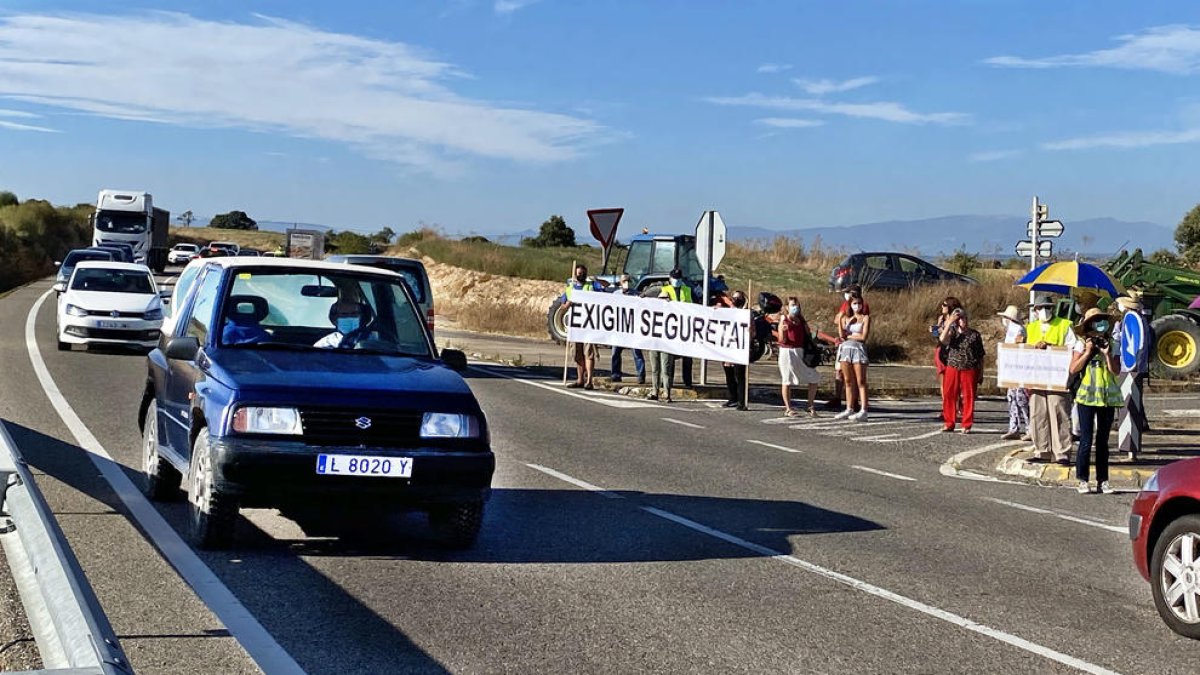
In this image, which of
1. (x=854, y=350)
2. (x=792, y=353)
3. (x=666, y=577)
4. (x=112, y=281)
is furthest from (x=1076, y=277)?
(x=112, y=281)

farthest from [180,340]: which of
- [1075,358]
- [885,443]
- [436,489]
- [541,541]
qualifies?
[885,443]

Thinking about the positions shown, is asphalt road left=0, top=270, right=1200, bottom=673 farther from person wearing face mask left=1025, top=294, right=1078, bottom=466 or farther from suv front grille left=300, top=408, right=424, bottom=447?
person wearing face mask left=1025, top=294, right=1078, bottom=466

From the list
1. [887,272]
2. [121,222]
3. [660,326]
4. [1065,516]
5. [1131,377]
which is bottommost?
[1065,516]

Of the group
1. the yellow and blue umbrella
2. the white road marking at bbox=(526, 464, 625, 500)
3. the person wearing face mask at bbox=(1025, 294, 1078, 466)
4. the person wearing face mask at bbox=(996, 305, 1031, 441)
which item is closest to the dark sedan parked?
the person wearing face mask at bbox=(996, 305, 1031, 441)

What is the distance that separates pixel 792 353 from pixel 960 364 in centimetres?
280

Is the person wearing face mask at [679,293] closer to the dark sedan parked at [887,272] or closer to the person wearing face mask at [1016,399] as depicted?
the person wearing face mask at [1016,399]

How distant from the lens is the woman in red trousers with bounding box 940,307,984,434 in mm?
18312

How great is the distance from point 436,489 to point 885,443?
1003cm

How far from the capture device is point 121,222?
56.8 metres

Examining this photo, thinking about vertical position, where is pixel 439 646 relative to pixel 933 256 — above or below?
below

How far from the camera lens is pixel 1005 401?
24359 millimetres

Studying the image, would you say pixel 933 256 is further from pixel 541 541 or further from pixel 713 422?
pixel 541 541

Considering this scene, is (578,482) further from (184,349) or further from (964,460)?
(964,460)

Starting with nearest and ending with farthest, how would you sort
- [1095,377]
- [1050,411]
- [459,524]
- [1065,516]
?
[459,524] < [1065,516] < [1095,377] < [1050,411]
